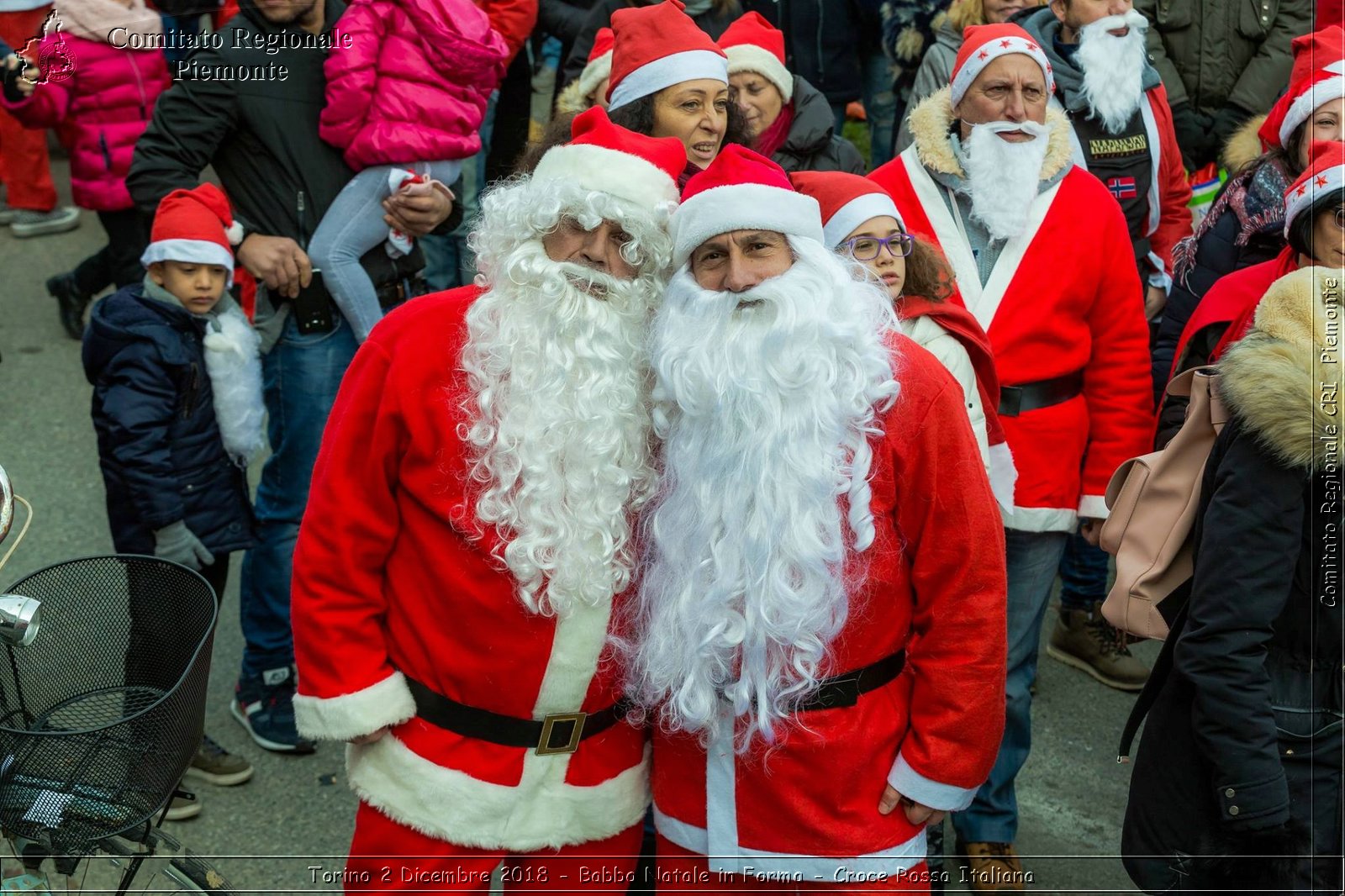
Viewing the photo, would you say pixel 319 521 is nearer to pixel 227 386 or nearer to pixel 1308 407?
pixel 227 386

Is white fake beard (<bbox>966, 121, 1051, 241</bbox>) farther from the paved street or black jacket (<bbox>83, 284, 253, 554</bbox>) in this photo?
black jacket (<bbox>83, 284, 253, 554</bbox>)

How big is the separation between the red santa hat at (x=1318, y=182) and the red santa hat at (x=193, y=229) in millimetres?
3194

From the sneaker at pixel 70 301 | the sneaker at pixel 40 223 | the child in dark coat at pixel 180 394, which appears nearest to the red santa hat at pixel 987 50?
the child in dark coat at pixel 180 394

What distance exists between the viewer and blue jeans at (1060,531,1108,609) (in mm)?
5395

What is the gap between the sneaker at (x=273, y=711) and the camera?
4.68m

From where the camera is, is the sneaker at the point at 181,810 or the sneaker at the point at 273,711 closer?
the sneaker at the point at 181,810

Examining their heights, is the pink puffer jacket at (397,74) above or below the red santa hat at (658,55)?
below

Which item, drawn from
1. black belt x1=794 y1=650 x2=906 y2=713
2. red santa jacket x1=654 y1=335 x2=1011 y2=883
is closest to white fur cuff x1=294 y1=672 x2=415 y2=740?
red santa jacket x1=654 y1=335 x2=1011 y2=883

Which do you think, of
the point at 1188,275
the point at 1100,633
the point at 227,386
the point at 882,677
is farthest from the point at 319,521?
the point at 1100,633

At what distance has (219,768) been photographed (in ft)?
14.8

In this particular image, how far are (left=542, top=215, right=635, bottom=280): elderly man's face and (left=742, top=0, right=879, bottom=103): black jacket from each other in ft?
13.6

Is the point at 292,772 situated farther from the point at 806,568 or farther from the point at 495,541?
the point at 806,568

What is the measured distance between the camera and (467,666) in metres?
2.85

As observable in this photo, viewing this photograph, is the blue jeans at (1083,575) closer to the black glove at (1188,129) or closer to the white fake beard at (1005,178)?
the white fake beard at (1005,178)
